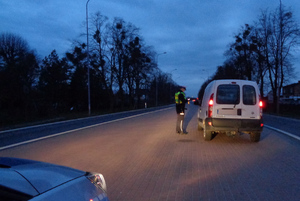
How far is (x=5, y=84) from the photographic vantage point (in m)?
34.8

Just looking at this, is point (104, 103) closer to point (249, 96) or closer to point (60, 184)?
point (249, 96)

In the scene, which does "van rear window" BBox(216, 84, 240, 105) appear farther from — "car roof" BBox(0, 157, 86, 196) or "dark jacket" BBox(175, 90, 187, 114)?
"car roof" BBox(0, 157, 86, 196)

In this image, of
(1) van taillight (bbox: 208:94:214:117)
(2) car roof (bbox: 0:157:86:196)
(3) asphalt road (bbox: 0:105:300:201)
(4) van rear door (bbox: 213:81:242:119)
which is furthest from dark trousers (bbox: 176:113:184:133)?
(2) car roof (bbox: 0:157:86:196)

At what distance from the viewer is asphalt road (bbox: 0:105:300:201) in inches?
208

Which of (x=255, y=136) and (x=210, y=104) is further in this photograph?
(x=255, y=136)

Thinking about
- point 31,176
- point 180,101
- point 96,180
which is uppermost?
point 180,101

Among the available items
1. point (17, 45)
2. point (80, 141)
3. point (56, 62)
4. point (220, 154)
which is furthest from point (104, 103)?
point (220, 154)

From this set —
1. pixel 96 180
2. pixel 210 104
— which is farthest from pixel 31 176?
pixel 210 104

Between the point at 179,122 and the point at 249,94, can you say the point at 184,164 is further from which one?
the point at 179,122

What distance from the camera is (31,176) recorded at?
8.35 ft

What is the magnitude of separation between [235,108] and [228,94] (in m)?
0.52

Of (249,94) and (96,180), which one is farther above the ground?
(249,94)

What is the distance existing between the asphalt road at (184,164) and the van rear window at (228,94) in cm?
148

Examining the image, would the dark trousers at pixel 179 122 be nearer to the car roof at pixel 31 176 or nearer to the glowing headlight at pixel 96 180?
the glowing headlight at pixel 96 180
